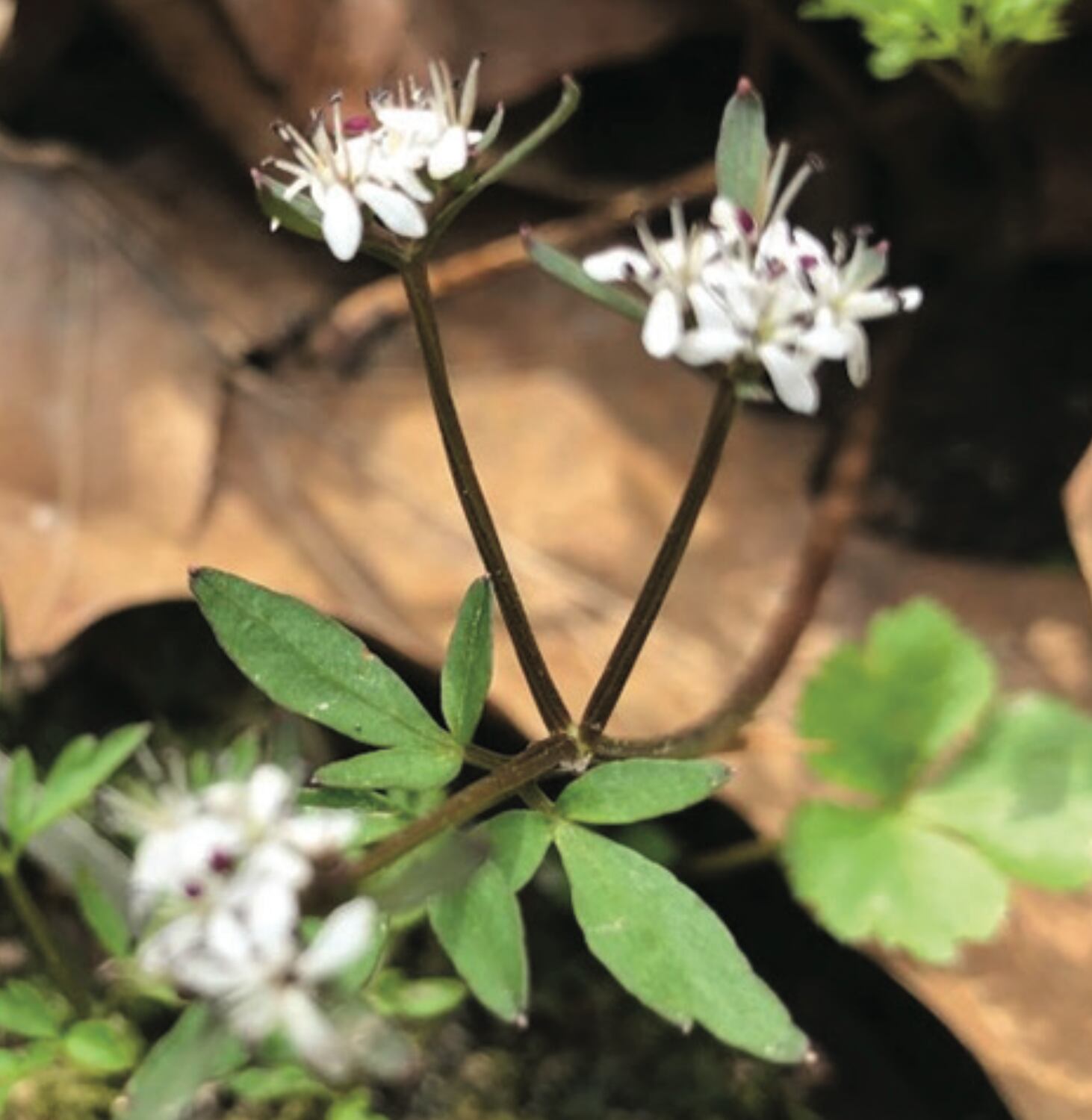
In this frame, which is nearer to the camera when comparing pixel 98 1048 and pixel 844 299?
pixel 844 299

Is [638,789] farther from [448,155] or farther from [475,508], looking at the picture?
[448,155]

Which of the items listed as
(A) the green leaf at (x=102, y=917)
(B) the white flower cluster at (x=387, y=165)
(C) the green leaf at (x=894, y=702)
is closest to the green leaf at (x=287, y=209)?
(B) the white flower cluster at (x=387, y=165)

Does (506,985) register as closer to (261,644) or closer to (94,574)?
(261,644)

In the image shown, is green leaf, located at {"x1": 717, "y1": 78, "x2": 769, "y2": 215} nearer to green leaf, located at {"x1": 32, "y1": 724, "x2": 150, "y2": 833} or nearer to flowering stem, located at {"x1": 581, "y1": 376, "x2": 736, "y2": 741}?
flowering stem, located at {"x1": 581, "y1": 376, "x2": 736, "y2": 741}

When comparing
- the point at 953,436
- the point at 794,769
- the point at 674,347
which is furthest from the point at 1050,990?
the point at 674,347

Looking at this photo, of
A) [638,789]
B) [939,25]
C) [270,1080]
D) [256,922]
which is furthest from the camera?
[939,25]

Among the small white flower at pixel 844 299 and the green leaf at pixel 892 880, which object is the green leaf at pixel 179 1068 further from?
the green leaf at pixel 892 880

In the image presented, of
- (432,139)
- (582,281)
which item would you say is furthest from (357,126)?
(582,281)
